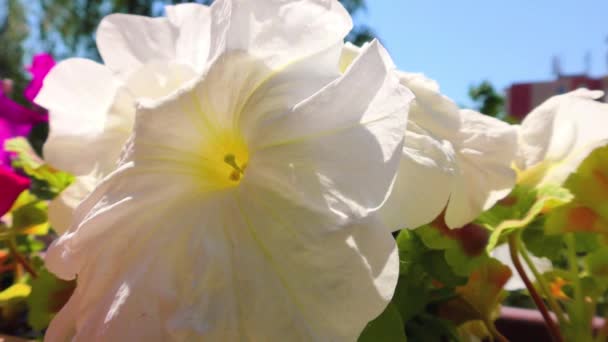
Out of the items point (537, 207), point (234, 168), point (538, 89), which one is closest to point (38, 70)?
point (234, 168)

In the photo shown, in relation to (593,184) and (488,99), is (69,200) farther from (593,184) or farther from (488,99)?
(488,99)

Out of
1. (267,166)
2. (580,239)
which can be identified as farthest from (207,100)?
(580,239)

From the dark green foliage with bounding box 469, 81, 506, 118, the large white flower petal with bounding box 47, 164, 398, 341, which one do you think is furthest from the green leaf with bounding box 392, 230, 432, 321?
the dark green foliage with bounding box 469, 81, 506, 118

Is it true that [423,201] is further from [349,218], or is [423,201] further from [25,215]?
[25,215]

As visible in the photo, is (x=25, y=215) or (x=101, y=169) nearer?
(x=101, y=169)

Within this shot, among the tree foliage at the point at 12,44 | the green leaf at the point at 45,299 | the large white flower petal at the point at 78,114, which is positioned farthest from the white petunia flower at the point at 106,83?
the tree foliage at the point at 12,44

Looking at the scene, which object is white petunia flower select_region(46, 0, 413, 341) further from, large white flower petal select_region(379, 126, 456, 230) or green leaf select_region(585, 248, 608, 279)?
green leaf select_region(585, 248, 608, 279)

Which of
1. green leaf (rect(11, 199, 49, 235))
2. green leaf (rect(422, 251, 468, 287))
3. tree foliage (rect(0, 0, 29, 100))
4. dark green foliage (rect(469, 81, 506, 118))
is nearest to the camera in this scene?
green leaf (rect(422, 251, 468, 287))
